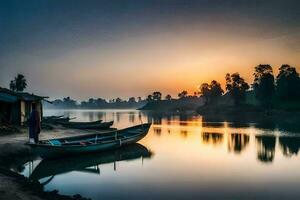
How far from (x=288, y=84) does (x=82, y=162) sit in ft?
315

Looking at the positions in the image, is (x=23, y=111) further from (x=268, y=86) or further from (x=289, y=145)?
(x=268, y=86)

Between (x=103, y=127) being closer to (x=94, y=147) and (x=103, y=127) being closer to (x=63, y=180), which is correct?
(x=94, y=147)

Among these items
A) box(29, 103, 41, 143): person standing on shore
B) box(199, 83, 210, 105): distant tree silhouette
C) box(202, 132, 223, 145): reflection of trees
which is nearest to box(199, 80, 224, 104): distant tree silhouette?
box(199, 83, 210, 105): distant tree silhouette

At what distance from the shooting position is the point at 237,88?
371 feet

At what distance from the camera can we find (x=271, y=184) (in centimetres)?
1681

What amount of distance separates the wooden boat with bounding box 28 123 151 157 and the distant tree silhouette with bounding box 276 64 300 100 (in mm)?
82919

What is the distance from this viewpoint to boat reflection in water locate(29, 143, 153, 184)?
1808cm

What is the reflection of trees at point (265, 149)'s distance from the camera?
83.1 ft

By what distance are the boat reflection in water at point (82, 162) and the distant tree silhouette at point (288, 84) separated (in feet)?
283

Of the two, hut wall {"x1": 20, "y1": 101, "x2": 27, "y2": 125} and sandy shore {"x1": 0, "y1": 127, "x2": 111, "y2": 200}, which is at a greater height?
hut wall {"x1": 20, "y1": 101, "x2": 27, "y2": 125}

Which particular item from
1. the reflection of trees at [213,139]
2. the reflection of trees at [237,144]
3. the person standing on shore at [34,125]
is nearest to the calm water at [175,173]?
the reflection of trees at [237,144]

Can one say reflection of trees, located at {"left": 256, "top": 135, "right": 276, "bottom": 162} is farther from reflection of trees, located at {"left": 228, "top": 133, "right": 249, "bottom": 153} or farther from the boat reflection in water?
the boat reflection in water

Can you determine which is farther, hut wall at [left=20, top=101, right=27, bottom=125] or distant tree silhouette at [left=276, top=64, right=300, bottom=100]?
distant tree silhouette at [left=276, top=64, right=300, bottom=100]

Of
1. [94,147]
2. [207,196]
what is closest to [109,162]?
[94,147]
